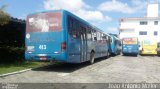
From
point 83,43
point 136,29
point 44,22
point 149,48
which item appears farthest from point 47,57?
point 136,29

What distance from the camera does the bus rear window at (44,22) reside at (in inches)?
552

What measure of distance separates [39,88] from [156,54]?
35.3 m

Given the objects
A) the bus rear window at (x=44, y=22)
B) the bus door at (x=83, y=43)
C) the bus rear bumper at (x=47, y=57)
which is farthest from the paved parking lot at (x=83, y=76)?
the bus rear window at (x=44, y=22)

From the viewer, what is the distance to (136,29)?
2943 inches

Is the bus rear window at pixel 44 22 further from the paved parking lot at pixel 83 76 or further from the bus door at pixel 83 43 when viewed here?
the bus door at pixel 83 43

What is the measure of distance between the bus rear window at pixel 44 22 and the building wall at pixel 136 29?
60552 mm

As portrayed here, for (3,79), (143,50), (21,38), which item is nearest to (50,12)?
(3,79)

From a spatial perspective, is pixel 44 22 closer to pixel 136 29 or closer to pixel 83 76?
pixel 83 76

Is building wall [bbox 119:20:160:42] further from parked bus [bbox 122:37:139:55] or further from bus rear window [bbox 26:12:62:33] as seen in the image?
bus rear window [bbox 26:12:62:33]

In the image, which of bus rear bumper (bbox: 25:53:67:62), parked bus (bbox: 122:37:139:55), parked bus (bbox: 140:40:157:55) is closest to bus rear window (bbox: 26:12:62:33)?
bus rear bumper (bbox: 25:53:67:62)

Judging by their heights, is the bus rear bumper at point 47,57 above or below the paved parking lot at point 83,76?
above

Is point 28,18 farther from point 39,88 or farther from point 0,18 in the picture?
point 39,88

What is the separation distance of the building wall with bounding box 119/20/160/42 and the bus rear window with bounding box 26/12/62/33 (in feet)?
199

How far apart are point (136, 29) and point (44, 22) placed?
62.8m
